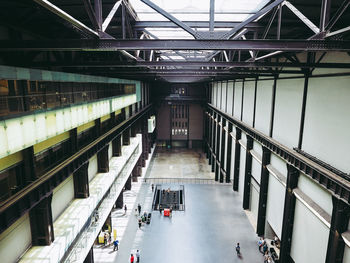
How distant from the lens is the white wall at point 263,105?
1980 centimetres

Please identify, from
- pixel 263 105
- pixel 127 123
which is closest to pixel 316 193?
pixel 263 105

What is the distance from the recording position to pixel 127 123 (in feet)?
91.6

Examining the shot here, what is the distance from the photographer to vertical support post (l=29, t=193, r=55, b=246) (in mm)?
11578

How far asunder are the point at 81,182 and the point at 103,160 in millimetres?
4718

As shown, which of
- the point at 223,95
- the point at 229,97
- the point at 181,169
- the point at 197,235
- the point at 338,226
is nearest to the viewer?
the point at 338,226

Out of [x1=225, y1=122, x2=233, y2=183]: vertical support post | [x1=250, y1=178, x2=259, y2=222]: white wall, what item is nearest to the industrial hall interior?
[x1=250, y1=178, x2=259, y2=222]: white wall

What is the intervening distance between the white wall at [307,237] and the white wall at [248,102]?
10896mm

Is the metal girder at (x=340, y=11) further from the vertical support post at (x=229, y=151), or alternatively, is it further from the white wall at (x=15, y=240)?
the vertical support post at (x=229, y=151)

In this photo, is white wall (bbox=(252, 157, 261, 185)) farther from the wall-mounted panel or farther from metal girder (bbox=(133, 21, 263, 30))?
metal girder (bbox=(133, 21, 263, 30))

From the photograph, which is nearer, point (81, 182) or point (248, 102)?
point (81, 182)

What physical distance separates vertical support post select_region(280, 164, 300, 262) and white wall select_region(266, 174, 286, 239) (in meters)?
1.32

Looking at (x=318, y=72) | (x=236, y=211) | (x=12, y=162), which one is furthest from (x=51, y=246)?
(x=236, y=211)

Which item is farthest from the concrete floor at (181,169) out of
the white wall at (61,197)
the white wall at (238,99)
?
the white wall at (61,197)

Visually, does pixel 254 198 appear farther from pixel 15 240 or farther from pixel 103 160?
pixel 15 240
